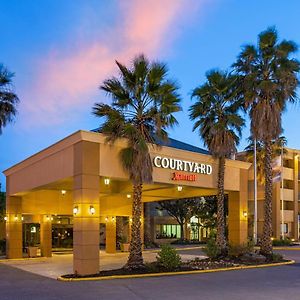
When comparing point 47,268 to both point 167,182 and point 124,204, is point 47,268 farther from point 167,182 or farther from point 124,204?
point 124,204

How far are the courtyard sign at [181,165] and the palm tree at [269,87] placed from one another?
11.3 feet

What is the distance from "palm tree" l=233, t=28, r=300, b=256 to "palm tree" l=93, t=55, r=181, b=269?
634 cm

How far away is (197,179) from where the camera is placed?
25.2 m

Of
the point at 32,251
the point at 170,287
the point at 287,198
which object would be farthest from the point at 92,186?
the point at 287,198

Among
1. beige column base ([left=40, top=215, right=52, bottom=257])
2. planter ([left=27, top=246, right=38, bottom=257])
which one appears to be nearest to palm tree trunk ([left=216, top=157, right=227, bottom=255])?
beige column base ([left=40, top=215, right=52, bottom=257])

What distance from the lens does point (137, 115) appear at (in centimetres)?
2144

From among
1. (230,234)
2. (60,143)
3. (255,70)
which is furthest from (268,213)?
(60,143)

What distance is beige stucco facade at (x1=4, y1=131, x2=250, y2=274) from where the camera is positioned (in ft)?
65.3

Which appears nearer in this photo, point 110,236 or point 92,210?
point 92,210

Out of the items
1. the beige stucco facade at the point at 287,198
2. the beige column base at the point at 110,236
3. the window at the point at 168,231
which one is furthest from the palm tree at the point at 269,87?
the window at the point at 168,231

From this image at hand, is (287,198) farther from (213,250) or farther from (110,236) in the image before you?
(213,250)

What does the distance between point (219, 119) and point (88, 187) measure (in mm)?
9028

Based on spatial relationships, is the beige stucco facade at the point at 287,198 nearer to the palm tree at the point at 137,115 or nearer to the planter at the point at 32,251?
the planter at the point at 32,251

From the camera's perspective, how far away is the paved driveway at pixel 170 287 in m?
14.2
